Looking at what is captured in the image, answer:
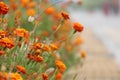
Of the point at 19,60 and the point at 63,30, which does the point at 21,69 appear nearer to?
the point at 19,60

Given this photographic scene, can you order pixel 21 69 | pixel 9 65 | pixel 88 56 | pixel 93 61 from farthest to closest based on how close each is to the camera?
pixel 88 56 < pixel 93 61 < pixel 9 65 < pixel 21 69

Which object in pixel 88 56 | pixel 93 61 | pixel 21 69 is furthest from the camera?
pixel 88 56

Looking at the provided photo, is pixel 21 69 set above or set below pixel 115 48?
above

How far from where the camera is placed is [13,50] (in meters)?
3.70

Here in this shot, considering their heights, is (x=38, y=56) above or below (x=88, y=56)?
above

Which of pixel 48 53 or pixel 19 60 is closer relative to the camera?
pixel 19 60

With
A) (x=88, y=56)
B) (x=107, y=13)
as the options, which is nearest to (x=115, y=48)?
(x=88, y=56)

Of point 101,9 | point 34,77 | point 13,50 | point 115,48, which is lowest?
point 101,9

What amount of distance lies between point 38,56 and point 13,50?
0.21 metres

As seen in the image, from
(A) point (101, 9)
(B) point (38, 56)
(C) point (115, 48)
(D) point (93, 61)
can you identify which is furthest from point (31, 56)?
(A) point (101, 9)

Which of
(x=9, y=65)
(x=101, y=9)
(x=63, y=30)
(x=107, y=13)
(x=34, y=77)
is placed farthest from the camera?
(x=101, y=9)

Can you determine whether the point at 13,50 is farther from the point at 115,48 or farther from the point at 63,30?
the point at 115,48

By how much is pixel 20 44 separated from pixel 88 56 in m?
7.93

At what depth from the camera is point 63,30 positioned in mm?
8961
